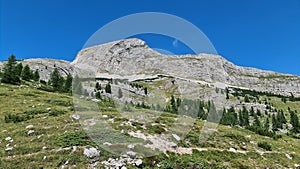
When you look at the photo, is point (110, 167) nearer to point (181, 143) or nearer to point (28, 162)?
point (28, 162)

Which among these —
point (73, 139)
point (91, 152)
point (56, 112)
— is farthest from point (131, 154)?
point (56, 112)

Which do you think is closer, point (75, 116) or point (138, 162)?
point (138, 162)

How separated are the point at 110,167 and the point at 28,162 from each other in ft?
17.3

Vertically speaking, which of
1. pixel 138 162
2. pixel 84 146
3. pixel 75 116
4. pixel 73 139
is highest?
pixel 75 116

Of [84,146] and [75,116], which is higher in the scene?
[75,116]

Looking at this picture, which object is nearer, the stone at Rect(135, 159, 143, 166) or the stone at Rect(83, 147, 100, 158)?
the stone at Rect(135, 159, 143, 166)

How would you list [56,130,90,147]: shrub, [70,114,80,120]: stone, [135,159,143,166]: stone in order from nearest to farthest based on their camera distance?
[135,159,143,166]: stone → [56,130,90,147]: shrub → [70,114,80,120]: stone

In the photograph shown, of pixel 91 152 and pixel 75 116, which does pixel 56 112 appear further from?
pixel 91 152


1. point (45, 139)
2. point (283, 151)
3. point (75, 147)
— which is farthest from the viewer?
point (283, 151)

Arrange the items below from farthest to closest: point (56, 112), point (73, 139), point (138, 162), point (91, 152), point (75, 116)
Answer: point (56, 112) → point (75, 116) → point (73, 139) → point (91, 152) → point (138, 162)

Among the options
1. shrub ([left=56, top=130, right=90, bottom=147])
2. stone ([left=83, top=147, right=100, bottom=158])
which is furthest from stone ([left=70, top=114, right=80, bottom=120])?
stone ([left=83, top=147, right=100, bottom=158])

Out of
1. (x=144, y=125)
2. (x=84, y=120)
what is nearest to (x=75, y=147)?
(x=84, y=120)

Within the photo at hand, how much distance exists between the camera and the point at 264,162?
20703 millimetres

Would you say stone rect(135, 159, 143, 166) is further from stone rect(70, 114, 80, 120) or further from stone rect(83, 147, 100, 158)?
stone rect(70, 114, 80, 120)
